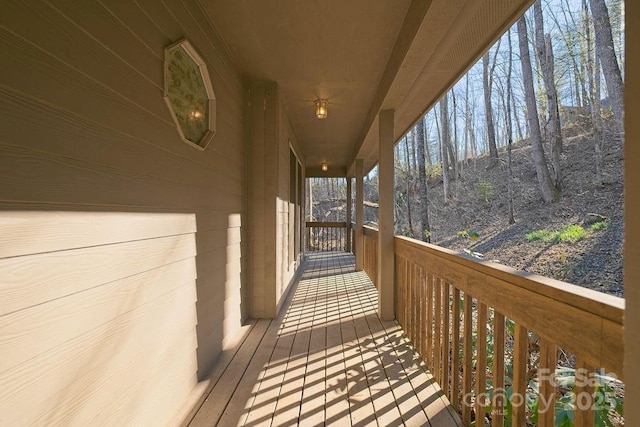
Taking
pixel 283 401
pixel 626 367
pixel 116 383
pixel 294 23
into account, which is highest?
pixel 294 23

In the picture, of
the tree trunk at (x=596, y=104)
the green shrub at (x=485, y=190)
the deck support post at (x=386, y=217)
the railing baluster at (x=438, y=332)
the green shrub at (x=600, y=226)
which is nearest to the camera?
the railing baluster at (x=438, y=332)

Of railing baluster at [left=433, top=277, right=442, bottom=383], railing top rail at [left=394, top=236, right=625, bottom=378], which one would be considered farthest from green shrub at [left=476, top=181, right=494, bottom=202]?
railing top rail at [left=394, top=236, right=625, bottom=378]

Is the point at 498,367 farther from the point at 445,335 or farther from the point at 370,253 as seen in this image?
the point at 370,253

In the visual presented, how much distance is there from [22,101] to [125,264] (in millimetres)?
667

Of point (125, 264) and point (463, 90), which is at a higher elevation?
point (463, 90)

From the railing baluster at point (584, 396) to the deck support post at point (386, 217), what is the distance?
236 cm

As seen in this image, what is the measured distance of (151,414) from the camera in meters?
1.50

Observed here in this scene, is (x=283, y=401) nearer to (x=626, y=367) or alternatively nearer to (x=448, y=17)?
(x=626, y=367)

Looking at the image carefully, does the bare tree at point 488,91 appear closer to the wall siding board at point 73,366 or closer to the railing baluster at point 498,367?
the railing baluster at point 498,367

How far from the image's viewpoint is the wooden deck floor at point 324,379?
1.75 m

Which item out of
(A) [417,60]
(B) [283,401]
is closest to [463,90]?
(A) [417,60]

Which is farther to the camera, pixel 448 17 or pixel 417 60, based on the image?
pixel 417 60

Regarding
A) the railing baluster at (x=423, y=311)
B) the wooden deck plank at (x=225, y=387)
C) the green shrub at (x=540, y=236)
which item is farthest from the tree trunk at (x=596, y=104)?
the wooden deck plank at (x=225, y=387)

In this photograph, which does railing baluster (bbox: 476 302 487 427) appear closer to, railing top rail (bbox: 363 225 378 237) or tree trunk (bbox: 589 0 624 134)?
railing top rail (bbox: 363 225 378 237)
